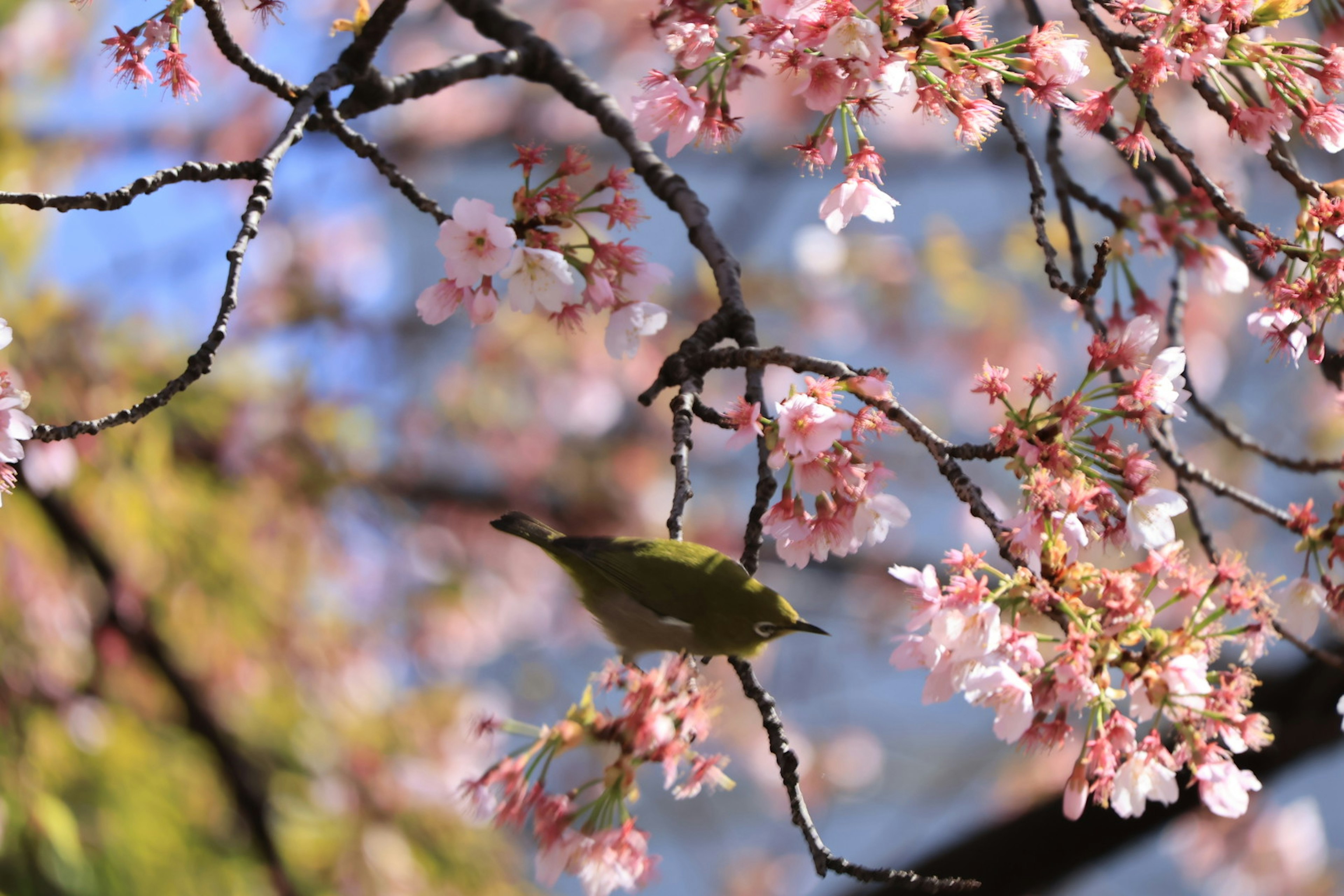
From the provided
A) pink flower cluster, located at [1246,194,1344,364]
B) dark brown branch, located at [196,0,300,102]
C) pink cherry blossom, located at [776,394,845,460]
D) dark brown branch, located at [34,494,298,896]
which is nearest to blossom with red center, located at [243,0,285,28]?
dark brown branch, located at [196,0,300,102]

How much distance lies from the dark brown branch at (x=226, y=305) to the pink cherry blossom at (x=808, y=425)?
47 centimetres

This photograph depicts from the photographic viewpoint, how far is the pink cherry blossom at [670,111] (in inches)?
39.7

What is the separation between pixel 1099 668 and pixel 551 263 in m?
0.62

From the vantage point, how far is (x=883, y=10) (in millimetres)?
879

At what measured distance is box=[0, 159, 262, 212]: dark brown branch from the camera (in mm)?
840

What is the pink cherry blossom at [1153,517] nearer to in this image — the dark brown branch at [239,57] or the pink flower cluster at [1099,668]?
the pink flower cluster at [1099,668]

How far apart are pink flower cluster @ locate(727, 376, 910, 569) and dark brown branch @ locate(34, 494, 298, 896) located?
202 cm

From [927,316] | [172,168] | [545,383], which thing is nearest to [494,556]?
[545,383]

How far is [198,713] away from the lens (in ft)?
8.15

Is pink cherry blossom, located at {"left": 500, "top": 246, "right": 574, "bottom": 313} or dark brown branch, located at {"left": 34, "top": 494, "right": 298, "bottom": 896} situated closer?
pink cherry blossom, located at {"left": 500, "top": 246, "right": 574, "bottom": 313}

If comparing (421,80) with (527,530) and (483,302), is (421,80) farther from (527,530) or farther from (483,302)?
(527,530)

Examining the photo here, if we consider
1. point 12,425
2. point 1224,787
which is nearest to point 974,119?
point 1224,787

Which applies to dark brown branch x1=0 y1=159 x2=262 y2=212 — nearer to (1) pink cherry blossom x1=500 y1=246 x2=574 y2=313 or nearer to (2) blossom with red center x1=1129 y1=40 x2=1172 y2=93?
(1) pink cherry blossom x1=500 y1=246 x2=574 y2=313

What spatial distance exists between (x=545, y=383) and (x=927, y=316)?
84.4 inches
